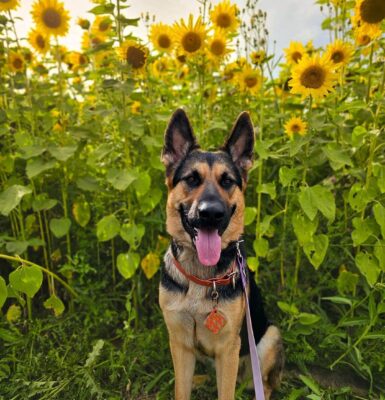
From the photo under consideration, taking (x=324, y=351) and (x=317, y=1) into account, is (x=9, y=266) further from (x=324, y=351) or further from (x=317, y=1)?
(x=317, y=1)

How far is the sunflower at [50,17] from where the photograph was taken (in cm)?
334

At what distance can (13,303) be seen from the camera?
380 centimetres

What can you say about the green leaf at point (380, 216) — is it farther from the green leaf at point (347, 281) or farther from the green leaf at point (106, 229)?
the green leaf at point (106, 229)

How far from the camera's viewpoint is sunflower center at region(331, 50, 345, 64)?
295 centimetres

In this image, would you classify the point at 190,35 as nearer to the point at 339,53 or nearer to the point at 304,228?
the point at 339,53

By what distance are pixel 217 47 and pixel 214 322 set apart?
2523 mm

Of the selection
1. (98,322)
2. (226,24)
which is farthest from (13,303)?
(226,24)

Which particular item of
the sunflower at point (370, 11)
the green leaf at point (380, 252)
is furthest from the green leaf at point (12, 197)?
the sunflower at point (370, 11)

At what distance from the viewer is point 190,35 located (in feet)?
10.6

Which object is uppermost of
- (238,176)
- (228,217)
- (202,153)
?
Answer: (202,153)

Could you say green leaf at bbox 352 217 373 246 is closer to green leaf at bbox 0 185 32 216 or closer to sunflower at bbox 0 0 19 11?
green leaf at bbox 0 185 32 216

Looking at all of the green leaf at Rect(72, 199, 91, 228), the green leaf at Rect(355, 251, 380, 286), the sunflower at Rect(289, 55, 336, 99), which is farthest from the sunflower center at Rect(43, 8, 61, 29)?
the green leaf at Rect(355, 251, 380, 286)

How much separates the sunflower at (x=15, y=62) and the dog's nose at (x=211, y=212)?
2645mm

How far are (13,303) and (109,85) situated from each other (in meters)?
2.51
